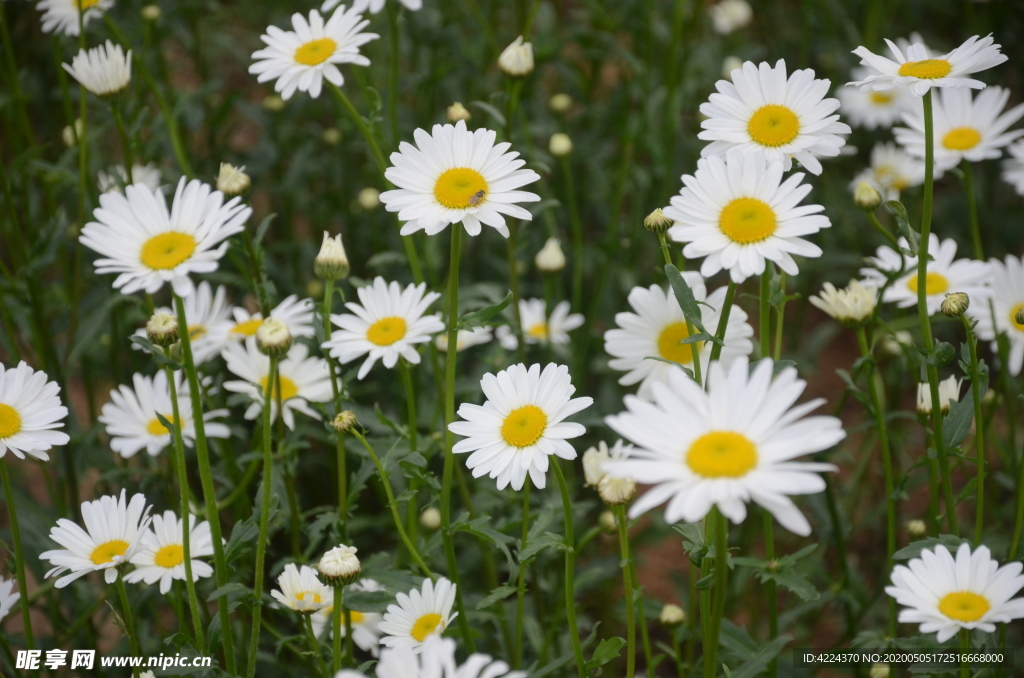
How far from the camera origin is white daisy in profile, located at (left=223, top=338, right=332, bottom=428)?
2098 mm

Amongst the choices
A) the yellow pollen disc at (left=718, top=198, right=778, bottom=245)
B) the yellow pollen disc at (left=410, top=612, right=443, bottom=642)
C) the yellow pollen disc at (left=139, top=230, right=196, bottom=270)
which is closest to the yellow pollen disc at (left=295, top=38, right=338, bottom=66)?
the yellow pollen disc at (left=139, top=230, right=196, bottom=270)

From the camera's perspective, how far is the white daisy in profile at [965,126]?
7.27ft

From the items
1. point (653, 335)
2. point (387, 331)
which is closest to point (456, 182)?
point (387, 331)

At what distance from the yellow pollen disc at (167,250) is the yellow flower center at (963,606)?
1.33 m

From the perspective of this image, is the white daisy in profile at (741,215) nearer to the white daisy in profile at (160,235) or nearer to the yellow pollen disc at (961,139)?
the white daisy in profile at (160,235)

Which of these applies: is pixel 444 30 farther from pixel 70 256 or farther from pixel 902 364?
pixel 902 364

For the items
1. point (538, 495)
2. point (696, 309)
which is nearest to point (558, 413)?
point (696, 309)

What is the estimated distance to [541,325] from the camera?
110 inches

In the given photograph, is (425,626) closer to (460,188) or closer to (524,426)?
(524,426)

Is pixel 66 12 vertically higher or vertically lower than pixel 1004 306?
higher

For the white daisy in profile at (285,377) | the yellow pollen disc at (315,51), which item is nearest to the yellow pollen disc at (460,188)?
the yellow pollen disc at (315,51)

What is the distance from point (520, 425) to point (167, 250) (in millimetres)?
665

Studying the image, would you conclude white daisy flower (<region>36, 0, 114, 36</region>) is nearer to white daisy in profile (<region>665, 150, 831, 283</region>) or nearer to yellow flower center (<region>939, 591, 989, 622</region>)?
white daisy in profile (<region>665, 150, 831, 283</region>)

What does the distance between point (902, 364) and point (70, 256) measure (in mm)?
2789
